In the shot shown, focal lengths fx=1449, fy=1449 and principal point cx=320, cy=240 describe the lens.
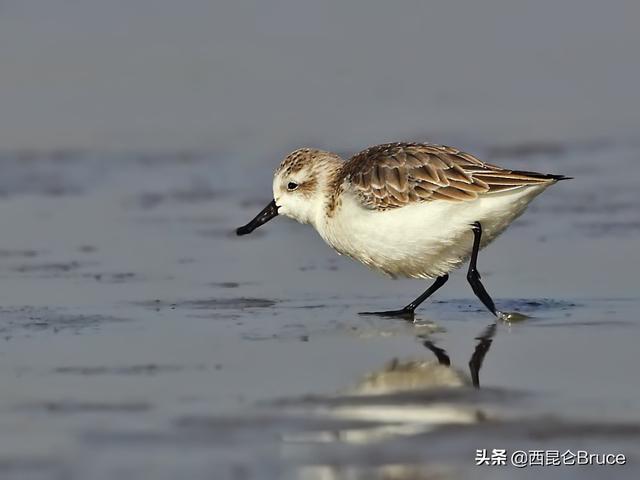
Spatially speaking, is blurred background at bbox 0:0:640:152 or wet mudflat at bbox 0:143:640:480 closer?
wet mudflat at bbox 0:143:640:480

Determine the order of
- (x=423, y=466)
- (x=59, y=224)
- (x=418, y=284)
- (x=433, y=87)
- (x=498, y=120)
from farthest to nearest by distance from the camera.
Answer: (x=433, y=87) → (x=498, y=120) → (x=59, y=224) → (x=418, y=284) → (x=423, y=466)

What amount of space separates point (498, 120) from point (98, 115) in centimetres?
373

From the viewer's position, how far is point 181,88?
46.9ft

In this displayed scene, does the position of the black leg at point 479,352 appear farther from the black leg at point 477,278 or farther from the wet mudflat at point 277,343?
the black leg at point 477,278

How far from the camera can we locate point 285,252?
31.3ft

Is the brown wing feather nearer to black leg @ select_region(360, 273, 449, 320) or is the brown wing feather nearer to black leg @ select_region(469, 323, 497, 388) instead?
black leg @ select_region(360, 273, 449, 320)

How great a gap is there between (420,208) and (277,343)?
45.2 inches

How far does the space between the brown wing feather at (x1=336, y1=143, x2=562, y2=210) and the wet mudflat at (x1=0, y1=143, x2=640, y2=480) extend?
673 mm

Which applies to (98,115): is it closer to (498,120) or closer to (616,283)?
(498,120)

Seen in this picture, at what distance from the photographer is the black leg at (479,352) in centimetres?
638

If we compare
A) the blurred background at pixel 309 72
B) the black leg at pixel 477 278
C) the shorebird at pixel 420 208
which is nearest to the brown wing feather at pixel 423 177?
the shorebird at pixel 420 208

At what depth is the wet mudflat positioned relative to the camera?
5.33 m

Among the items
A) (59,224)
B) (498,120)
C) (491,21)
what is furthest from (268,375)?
(491,21)

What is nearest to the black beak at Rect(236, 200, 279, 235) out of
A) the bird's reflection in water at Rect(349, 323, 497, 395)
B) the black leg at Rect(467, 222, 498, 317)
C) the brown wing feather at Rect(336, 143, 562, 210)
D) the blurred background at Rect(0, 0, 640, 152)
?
the brown wing feather at Rect(336, 143, 562, 210)
